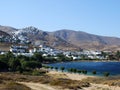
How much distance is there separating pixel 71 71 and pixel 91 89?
5926 cm

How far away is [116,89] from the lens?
54656 millimetres

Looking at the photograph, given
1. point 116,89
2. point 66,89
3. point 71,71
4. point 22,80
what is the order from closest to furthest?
1. point 66,89
2. point 116,89
3. point 22,80
4. point 71,71

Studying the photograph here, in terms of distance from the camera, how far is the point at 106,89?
5284 cm

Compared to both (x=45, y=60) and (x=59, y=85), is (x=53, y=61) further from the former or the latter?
(x=59, y=85)

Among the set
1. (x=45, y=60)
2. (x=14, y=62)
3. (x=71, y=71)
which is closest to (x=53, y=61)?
(x=45, y=60)

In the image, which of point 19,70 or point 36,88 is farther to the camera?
point 19,70

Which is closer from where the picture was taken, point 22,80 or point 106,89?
point 106,89

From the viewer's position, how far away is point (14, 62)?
9600cm

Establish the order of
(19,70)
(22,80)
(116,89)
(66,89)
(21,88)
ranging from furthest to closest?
(19,70), (22,80), (116,89), (66,89), (21,88)

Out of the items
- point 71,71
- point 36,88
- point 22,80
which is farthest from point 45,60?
point 36,88

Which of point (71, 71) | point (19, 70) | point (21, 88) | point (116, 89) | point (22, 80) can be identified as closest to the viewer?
point (21, 88)

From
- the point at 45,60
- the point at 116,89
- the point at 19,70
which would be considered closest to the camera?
the point at 116,89

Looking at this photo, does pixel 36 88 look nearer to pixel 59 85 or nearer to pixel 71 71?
pixel 59 85

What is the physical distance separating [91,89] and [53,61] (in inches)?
5653
